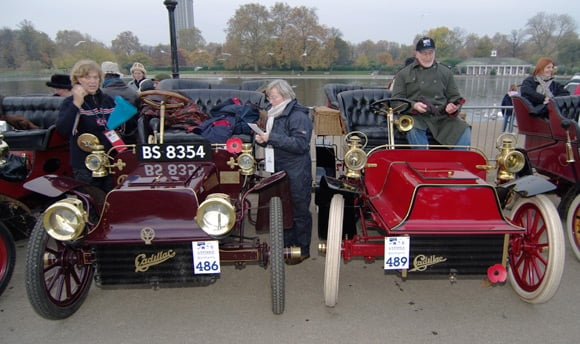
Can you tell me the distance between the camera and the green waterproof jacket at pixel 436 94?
4051 mm

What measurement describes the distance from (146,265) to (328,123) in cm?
379

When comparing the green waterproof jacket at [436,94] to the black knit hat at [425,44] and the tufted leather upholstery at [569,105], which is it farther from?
the tufted leather upholstery at [569,105]

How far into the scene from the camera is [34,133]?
3.82 metres

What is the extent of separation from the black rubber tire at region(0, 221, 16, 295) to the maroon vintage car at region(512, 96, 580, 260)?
14.6ft

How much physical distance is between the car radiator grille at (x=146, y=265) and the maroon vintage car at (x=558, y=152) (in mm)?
3219

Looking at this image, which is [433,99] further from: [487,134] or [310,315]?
[487,134]

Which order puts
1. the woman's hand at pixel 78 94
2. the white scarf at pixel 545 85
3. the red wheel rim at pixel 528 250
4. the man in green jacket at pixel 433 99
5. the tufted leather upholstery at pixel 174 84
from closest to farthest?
the red wheel rim at pixel 528 250 < the woman's hand at pixel 78 94 < the man in green jacket at pixel 433 99 < the white scarf at pixel 545 85 < the tufted leather upholstery at pixel 174 84

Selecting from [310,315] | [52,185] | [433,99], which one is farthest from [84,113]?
[433,99]

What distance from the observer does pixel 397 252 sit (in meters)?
2.39

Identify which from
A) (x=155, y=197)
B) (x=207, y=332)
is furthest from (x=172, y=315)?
(x=155, y=197)

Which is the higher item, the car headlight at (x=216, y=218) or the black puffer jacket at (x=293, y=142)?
A: the black puffer jacket at (x=293, y=142)

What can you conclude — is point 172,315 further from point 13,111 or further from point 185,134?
point 13,111

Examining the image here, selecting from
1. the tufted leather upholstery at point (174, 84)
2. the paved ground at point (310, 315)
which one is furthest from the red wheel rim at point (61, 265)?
the tufted leather upholstery at point (174, 84)

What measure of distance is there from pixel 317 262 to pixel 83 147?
231 cm
